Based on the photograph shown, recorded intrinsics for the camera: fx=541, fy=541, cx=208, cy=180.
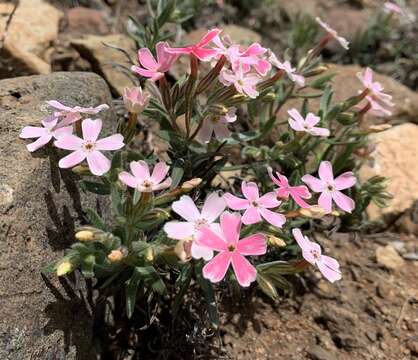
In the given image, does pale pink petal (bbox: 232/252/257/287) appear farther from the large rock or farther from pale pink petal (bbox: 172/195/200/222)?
the large rock

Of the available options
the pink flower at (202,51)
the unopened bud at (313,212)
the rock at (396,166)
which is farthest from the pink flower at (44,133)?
the rock at (396,166)

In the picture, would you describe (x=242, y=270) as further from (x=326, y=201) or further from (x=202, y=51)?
(x=202, y=51)

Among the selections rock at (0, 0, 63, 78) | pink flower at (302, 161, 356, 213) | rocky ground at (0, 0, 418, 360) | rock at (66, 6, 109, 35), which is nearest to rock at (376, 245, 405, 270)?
rocky ground at (0, 0, 418, 360)

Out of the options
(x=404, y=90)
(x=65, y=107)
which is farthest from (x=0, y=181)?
(x=404, y=90)

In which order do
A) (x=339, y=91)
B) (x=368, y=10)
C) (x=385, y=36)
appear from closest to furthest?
(x=339, y=91) < (x=385, y=36) < (x=368, y=10)

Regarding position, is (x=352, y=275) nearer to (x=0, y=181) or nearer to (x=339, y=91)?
(x=339, y=91)

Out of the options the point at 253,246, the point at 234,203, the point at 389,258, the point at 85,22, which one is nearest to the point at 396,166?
the point at 389,258
